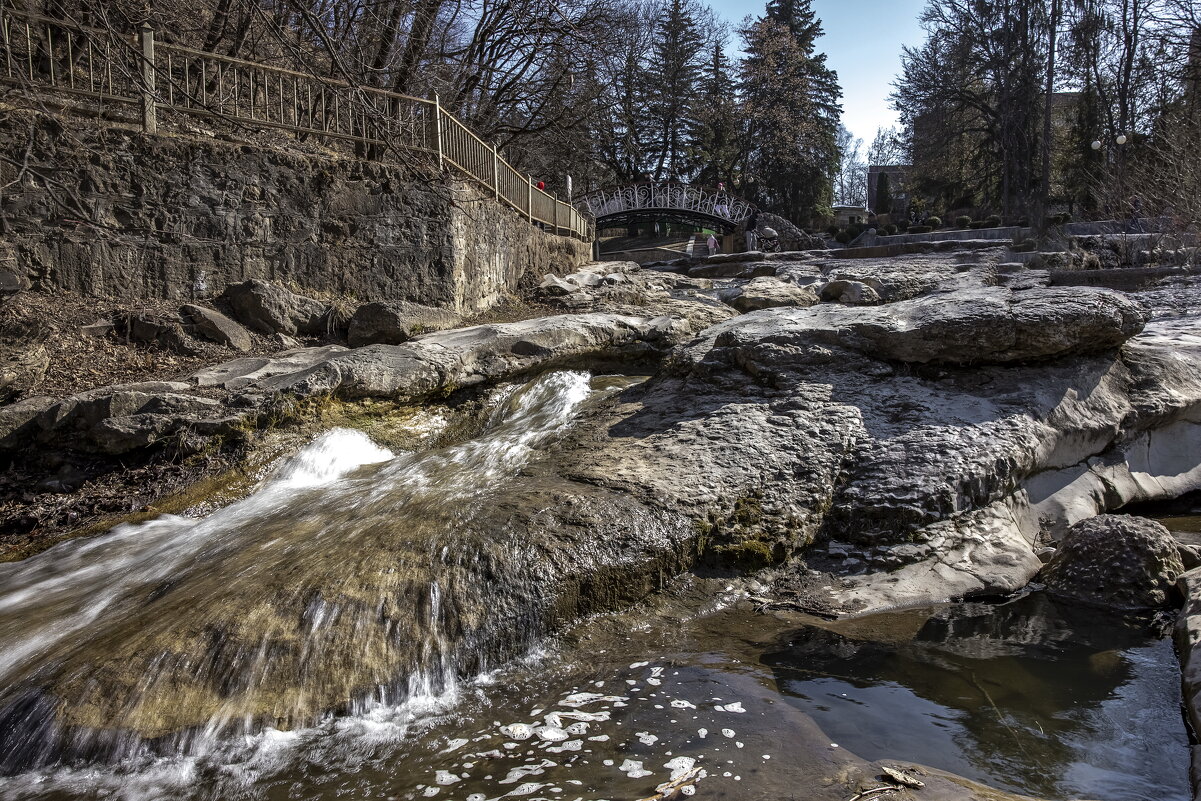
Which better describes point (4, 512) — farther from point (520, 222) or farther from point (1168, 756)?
point (520, 222)

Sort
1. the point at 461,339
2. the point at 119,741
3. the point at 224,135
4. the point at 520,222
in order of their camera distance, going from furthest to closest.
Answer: the point at 520,222
the point at 224,135
the point at 461,339
the point at 119,741

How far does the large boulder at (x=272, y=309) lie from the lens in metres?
8.30

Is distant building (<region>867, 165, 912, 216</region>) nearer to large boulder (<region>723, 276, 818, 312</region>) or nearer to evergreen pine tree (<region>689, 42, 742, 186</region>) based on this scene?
evergreen pine tree (<region>689, 42, 742, 186</region>)

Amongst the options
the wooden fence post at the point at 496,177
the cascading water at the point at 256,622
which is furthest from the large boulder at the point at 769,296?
the cascading water at the point at 256,622

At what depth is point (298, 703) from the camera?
299 cm

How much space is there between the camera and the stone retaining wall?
26.3 feet

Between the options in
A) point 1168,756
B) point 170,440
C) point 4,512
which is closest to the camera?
point 1168,756

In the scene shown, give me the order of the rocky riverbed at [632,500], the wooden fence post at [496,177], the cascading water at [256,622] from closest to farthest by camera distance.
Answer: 1. the cascading water at [256,622]
2. the rocky riverbed at [632,500]
3. the wooden fence post at [496,177]

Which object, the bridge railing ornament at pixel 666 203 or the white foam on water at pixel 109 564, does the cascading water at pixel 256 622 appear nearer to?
the white foam on water at pixel 109 564

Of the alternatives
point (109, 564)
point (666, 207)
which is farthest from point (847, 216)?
point (109, 564)

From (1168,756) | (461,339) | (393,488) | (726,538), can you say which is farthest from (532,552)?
(461,339)

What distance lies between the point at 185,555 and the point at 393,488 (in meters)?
1.27

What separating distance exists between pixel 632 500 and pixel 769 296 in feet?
→ 24.6

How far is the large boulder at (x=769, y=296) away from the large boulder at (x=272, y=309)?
19.0ft
